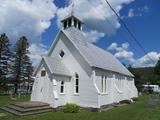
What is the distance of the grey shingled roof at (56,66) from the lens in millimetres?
21753

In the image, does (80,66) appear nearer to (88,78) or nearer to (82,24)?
(88,78)

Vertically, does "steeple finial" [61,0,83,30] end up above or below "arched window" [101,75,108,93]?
above

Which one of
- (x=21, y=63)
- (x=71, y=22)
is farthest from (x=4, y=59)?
(x=71, y=22)

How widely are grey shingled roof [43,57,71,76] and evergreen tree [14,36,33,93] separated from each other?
3204cm

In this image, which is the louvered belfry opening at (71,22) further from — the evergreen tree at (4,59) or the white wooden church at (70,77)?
the evergreen tree at (4,59)

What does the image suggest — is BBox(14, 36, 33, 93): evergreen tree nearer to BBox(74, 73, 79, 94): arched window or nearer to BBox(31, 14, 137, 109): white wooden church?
BBox(31, 14, 137, 109): white wooden church

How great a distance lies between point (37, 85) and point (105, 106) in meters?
8.91

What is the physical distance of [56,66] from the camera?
2281 centimetres

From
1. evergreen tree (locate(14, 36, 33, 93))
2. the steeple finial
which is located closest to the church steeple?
the steeple finial

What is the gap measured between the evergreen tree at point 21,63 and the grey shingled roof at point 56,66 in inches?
1261

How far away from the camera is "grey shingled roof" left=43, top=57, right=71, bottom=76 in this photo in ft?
71.4

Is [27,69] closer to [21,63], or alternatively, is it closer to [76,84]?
[21,63]

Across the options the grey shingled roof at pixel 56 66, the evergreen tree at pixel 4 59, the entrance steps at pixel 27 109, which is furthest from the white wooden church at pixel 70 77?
the evergreen tree at pixel 4 59

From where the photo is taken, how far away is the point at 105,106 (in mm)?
24078
